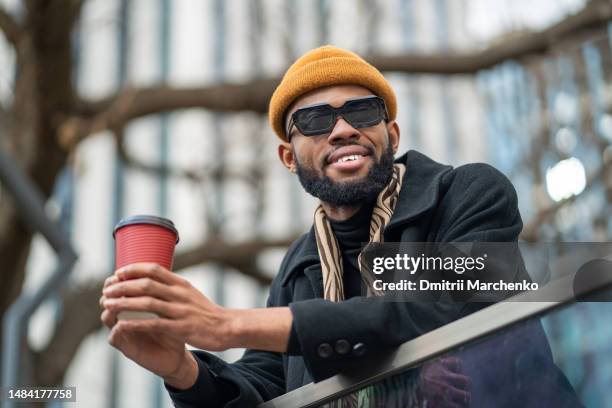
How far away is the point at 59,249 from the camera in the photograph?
18.3ft

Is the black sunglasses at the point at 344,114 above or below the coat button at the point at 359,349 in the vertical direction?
above

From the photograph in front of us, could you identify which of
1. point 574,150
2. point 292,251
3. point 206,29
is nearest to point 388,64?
point 574,150

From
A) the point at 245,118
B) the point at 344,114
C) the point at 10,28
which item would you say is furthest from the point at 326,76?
the point at 245,118

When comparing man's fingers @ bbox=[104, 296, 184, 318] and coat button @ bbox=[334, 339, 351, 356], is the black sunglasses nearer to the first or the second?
coat button @ bbox=[334, 339, 351, 356]

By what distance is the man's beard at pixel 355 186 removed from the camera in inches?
97.5

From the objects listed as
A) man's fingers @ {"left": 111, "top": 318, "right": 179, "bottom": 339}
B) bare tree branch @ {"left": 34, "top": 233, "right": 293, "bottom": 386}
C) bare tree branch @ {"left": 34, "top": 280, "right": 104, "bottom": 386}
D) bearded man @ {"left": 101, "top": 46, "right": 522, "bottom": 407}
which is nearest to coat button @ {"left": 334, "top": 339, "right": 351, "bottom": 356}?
bearded man @ {"left": 101, "top": 46, "right": 522, "bottom": 407}

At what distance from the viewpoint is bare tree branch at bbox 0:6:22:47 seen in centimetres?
706

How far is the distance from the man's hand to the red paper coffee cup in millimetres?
45

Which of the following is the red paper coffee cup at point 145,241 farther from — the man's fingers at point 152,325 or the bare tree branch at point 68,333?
the bare tree branch at point 68,333

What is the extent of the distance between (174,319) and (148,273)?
0.32ft

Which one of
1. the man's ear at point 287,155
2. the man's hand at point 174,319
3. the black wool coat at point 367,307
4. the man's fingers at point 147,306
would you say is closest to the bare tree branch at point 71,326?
the man's ear at point 287,155

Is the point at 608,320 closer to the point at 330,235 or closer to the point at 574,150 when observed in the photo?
the point at 330,235

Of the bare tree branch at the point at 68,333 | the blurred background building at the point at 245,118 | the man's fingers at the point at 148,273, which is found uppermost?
the blurred background building at the point at 245,118

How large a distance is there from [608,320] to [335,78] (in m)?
1.13
